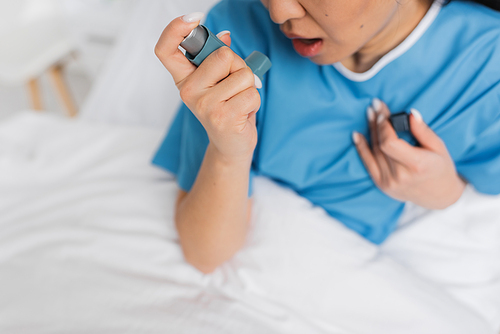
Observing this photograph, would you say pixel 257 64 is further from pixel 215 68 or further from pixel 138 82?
pixel 138 82

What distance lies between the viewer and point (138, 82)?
1178 millimetres

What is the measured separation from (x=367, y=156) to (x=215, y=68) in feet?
1.32

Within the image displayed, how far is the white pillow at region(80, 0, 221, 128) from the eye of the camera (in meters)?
1.15

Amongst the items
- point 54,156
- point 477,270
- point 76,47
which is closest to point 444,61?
point 477,270

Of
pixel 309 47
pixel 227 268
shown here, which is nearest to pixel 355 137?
Result: pixel 309 47

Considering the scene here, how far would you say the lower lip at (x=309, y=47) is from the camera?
1.78 ft

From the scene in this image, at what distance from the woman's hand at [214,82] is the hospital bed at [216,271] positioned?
0.37 metres

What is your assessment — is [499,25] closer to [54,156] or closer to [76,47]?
[54,156]

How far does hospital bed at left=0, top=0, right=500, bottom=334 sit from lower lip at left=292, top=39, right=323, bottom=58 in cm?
31

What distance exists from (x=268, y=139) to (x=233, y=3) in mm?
257

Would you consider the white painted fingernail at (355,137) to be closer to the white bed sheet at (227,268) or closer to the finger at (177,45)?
the white bed sheet at (227,268)

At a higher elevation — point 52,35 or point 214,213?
point 52,35

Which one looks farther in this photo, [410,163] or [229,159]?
[410,163]

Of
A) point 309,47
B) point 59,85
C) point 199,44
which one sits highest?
point 199,44
